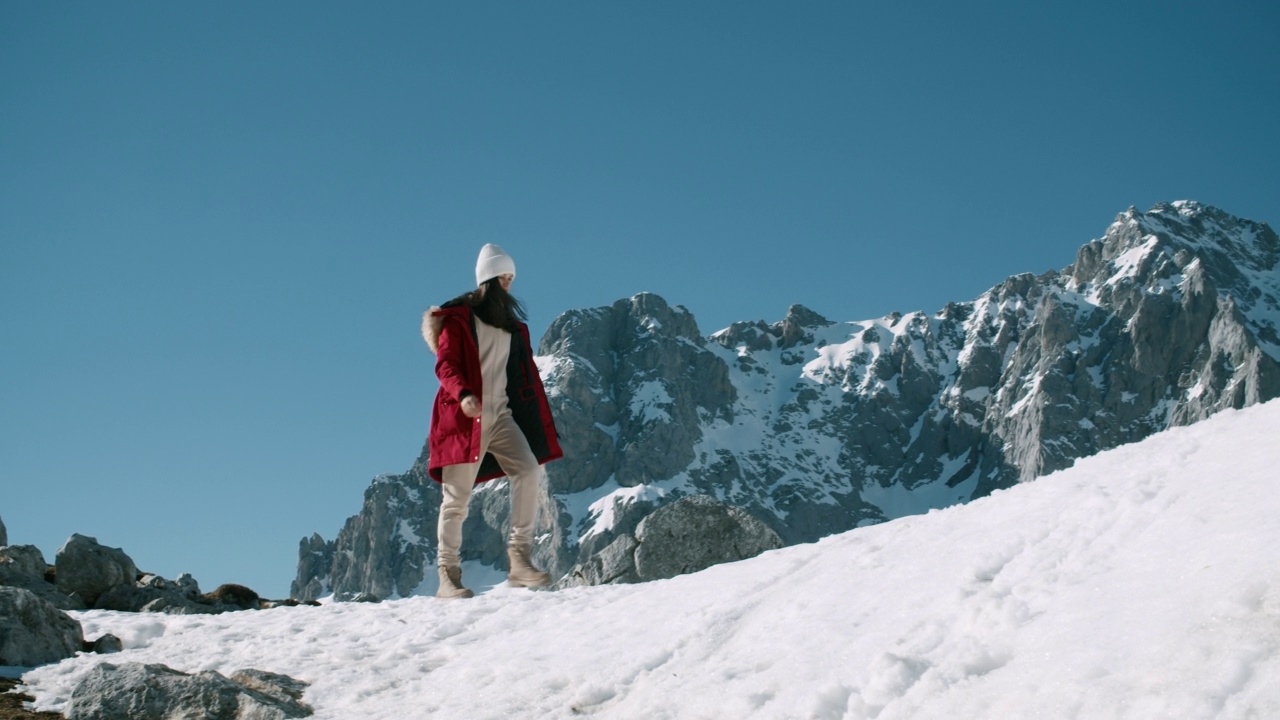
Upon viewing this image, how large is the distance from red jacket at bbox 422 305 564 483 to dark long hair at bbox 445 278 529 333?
4.2 inches

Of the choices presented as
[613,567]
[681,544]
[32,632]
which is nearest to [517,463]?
[613,567]

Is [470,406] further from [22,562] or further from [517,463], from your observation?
[22,562]

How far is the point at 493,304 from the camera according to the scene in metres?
10.8

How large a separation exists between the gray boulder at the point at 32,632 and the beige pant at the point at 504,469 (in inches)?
127

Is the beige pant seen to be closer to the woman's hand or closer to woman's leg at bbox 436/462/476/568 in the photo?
woman's leg at bbox 436/462/476/568

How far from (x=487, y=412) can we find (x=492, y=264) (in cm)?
147

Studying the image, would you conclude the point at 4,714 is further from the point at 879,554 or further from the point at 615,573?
the point at 615,573

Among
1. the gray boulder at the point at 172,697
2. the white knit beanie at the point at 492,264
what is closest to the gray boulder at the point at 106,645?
the gray boulder at the point at 172,697

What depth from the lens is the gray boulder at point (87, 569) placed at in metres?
13.2

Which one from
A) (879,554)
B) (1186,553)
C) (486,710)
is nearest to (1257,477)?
(1186,553)

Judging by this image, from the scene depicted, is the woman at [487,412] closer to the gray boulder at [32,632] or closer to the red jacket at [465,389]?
the red jacket at [465,389]

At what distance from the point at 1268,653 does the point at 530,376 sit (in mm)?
7876

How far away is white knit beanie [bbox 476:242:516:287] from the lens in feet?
35.5

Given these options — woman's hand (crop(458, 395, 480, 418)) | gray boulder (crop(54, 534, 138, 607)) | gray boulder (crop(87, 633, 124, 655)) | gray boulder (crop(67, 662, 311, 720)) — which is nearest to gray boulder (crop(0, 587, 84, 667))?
gray boulder (crop(87, 633, 124, 655))
